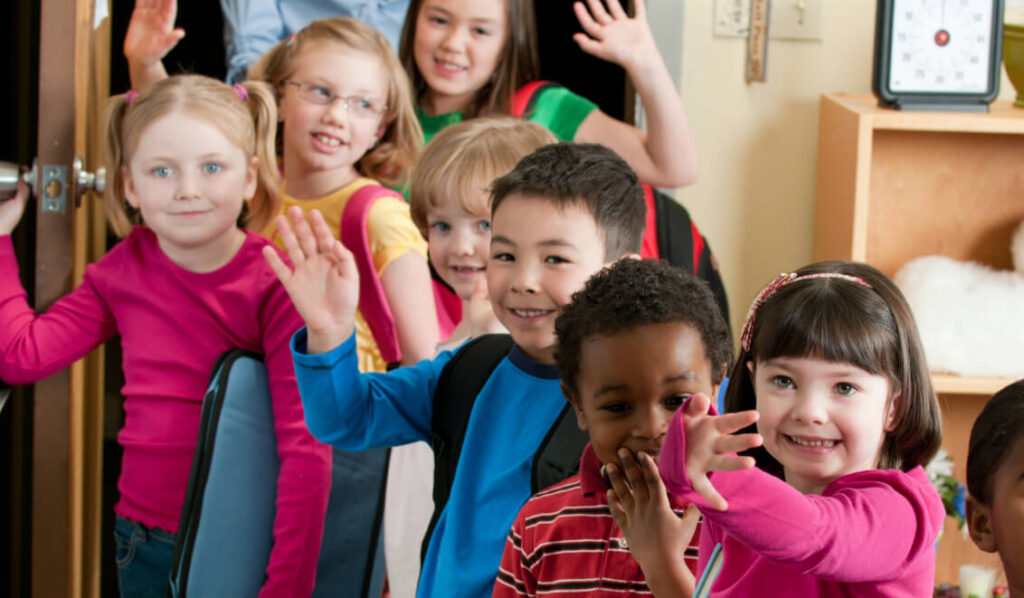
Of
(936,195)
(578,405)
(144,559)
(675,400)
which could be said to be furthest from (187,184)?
(936,195)

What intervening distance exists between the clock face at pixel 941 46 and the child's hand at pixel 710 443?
4.87 feet

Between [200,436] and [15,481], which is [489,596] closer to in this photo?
[200,436]

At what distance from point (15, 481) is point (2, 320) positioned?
0.42m

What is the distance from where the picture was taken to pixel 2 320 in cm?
157

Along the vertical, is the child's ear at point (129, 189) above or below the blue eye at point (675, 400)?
above

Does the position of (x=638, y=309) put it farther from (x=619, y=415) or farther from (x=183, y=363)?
(x=183, y=363)

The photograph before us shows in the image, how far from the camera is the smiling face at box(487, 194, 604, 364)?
1161 millimetres

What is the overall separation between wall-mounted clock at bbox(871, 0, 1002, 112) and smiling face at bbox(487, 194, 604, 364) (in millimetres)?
1096

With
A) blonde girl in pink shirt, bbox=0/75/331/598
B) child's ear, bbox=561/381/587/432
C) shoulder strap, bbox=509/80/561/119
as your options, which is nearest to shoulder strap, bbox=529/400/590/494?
child's ear, bbox=561/381/587/432

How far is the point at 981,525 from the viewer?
36.9 inches

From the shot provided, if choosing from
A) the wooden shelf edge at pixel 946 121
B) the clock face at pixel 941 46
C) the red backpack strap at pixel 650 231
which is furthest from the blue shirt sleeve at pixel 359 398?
the clock face at pixel 941 46

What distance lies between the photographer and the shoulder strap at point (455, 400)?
4.01ft

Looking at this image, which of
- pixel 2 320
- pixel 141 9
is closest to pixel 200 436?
pixel 2 320

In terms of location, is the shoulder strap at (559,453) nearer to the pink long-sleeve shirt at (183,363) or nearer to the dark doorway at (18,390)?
the pink long-sleeve shirt at (183,363)
